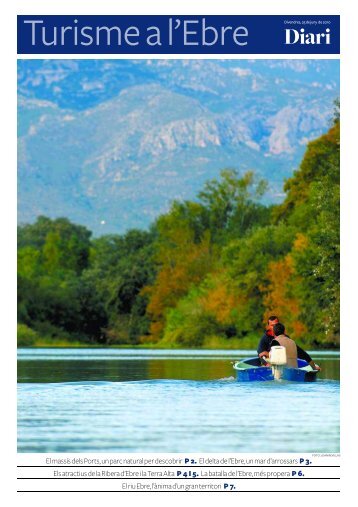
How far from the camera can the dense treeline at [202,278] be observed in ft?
234

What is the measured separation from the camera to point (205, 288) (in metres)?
94.7

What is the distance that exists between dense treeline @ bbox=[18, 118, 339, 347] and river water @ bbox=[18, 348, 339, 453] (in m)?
27.1

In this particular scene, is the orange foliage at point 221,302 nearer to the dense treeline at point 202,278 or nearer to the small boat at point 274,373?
the dense treeline at point 202,278

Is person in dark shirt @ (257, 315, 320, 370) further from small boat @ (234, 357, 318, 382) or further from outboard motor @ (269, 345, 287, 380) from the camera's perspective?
outboard motor @ (269, 345, 287, 380)

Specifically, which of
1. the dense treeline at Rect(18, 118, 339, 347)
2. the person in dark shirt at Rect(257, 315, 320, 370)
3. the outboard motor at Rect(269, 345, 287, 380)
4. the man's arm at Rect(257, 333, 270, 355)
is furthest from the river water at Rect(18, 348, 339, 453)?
the dense treeline at Rect(18, 118, 339, 347)

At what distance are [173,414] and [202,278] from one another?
7655 cm

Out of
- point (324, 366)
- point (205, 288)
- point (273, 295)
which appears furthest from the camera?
point (205, 288)

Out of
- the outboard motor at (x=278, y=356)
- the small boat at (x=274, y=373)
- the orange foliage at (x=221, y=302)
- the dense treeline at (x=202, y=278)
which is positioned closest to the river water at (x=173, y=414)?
the small boat at (x=274, y=373)

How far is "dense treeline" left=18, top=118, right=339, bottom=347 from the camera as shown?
234 feet

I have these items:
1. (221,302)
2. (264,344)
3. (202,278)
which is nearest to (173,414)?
(264,344)

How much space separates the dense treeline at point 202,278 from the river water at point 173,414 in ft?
88.8
